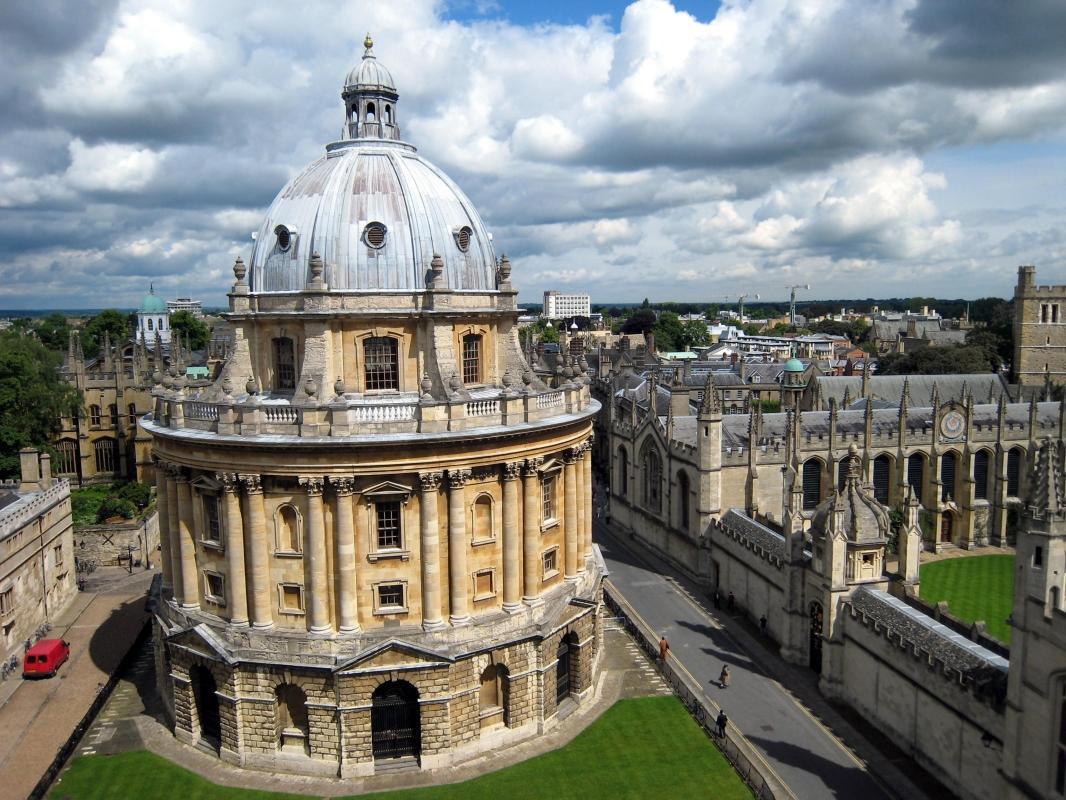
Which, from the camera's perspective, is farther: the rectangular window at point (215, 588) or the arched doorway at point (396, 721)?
the rectangular window at point (215, 588)

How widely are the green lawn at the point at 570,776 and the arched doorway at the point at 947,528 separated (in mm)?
33548

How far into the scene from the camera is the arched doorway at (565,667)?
33.1m

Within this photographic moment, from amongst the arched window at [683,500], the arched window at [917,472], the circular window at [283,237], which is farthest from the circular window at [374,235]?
the arched window at [917,472]

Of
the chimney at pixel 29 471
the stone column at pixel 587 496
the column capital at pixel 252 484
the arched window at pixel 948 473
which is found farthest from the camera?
the arched window at pixel 948 473

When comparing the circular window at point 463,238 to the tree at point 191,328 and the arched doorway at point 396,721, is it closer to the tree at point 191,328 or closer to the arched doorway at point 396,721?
the arched doorway at point 396,721

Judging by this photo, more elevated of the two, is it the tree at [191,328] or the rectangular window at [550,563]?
the tree at [191,328]

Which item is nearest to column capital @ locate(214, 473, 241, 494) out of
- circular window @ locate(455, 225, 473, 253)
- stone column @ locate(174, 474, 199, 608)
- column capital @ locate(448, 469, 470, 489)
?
stone column @ locate(174, 474, 199, 608)

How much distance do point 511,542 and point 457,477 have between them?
3622 millimetres

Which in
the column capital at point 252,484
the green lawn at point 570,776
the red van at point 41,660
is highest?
the column capital at point 252,484

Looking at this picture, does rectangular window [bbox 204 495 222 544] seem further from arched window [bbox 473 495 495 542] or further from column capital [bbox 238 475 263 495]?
arched window [bbox 473 495 495 542]

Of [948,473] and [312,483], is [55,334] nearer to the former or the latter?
[312,483]

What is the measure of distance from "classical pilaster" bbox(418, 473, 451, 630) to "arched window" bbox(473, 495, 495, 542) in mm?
1663

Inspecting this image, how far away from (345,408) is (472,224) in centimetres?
1074

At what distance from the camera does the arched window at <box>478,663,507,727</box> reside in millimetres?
30562
